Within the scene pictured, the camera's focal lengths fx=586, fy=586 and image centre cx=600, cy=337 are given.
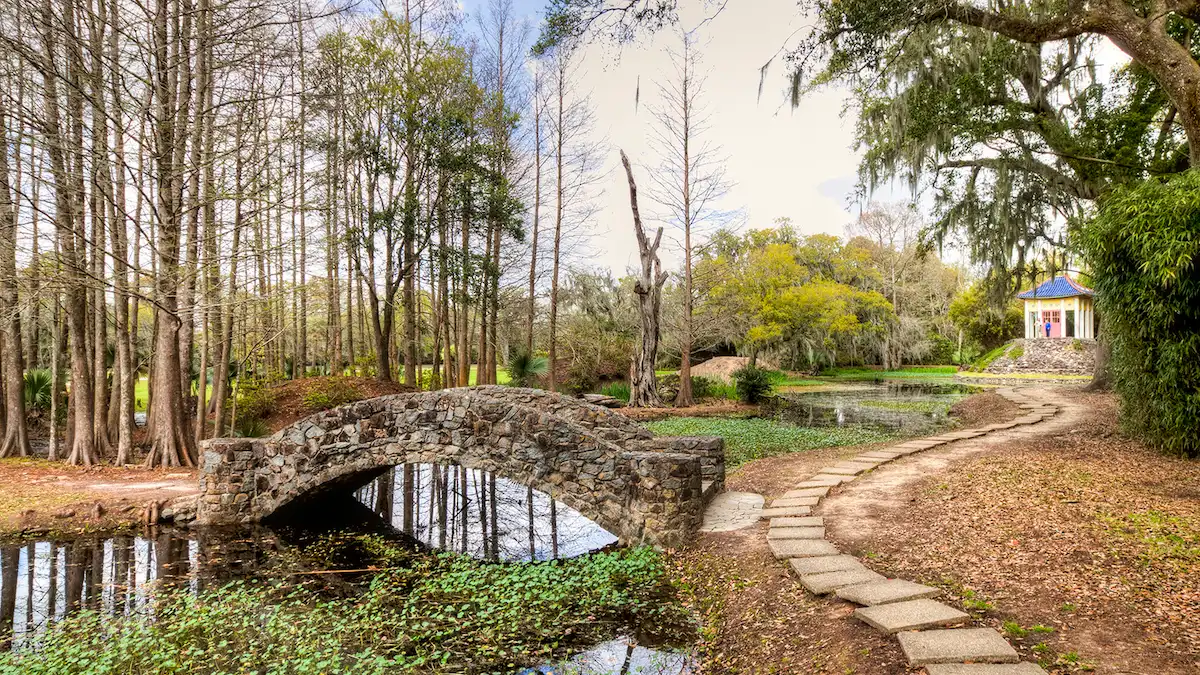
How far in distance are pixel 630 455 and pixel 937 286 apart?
1234 inches

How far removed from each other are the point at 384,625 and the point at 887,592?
3.28 metres

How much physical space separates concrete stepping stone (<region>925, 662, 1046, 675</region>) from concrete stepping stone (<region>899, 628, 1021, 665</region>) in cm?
4

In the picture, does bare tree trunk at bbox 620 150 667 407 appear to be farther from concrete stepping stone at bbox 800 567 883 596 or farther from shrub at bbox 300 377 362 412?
concrete stepping stone at bbox 800 567 883 596

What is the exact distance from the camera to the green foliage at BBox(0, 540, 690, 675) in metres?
3.45

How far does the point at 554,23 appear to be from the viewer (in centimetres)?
598

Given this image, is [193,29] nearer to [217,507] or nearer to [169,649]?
[217,507]

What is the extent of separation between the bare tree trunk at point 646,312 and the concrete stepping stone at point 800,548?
10.4m

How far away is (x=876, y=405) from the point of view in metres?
15.6

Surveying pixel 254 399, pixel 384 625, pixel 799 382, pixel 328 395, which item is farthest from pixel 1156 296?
pixel 799 382

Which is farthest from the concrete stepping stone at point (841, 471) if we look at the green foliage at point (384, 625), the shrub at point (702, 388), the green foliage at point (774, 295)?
the green foliage at point (774, 295)

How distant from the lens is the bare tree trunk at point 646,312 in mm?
14945

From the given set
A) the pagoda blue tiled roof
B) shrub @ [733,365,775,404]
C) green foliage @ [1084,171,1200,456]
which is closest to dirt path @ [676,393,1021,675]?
green foliage @ [1084,171,1200,456]

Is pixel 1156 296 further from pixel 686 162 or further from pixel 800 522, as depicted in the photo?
pixel 686 162

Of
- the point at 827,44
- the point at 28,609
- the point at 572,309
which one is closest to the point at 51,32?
the point at 28,609
